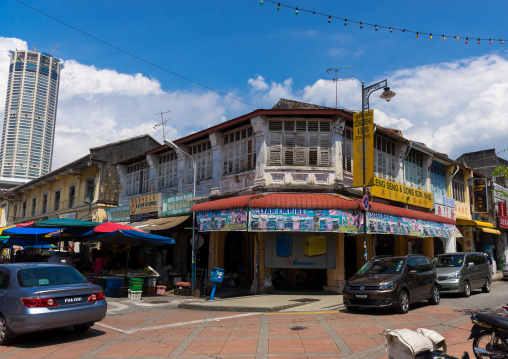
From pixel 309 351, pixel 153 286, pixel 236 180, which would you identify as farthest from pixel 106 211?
pixel 309 351

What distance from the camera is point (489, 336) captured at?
18.9 ft

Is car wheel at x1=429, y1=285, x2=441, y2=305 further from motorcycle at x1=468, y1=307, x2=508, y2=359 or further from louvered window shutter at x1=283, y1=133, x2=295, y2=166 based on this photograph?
motorcycle at x1=468, y1=307, x2=508, y2=359

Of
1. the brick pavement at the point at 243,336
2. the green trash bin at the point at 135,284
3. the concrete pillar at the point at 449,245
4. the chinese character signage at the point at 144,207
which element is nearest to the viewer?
the brick pavement at the point at 243,336

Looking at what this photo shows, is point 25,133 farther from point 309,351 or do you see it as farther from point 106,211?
point 309,351

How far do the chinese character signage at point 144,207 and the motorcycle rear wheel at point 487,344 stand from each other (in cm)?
1639

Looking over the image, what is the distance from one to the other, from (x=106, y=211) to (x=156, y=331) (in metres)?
17.1

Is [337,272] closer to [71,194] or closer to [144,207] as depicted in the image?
[144,207]

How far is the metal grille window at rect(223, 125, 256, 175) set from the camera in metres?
16.8

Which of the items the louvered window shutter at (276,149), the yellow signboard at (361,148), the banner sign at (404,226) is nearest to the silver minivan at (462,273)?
the banner sign at (404,226)

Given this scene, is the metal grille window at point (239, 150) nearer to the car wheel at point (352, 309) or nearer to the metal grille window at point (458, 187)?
the car wheel at point (352, 309)

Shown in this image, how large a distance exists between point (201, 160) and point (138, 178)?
261 inches

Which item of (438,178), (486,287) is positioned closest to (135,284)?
(486,287)

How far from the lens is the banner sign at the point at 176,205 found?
18.2 meters

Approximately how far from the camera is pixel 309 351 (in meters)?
6.96
